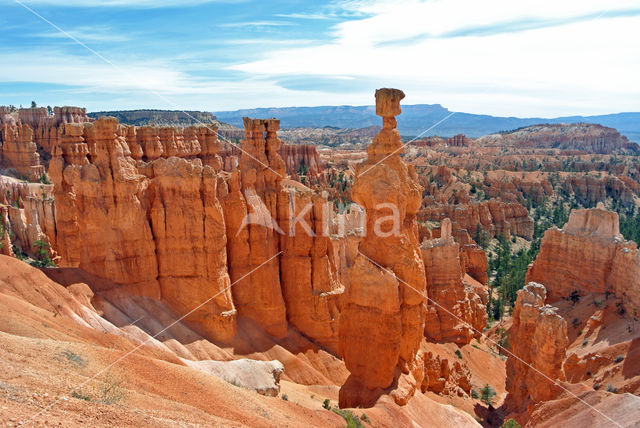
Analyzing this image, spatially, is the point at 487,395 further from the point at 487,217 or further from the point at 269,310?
the point at 487,217

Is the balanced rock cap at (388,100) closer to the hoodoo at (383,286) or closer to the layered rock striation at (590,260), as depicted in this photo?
the hoodoo at (383,286)

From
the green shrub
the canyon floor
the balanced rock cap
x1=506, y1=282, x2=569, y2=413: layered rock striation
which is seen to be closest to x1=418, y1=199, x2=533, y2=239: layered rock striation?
the canyon floor

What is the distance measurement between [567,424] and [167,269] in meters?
16.1

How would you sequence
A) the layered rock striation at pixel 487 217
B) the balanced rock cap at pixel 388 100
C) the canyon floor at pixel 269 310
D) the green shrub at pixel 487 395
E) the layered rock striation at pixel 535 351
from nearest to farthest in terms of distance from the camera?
the canyon floor at pixel 269 310
the balanced rock cap at pixel 388 100
the layered rock striation at pixel 535 351
the green shrub at pixel 487 395
the layered rock striation at pixel 487 217

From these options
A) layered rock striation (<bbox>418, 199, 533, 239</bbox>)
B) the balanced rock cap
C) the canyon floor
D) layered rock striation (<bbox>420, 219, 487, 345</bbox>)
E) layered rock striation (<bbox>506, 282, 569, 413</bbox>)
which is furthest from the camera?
layered rock striation (<bbox>418, 199, 533, 239</bbox>)

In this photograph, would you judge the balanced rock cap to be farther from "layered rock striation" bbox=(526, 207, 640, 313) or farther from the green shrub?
"layered rock striation" bbox=(526, 207, 640, 313)

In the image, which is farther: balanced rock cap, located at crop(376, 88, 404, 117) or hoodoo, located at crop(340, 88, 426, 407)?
balanced rock cap, located at crop(376, 88, 404, 117)

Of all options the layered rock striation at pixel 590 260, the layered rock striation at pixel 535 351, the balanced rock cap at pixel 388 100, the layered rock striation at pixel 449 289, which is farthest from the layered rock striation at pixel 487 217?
the balanced rock cap at pixel 388 100

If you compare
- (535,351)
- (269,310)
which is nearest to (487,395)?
(535,351)

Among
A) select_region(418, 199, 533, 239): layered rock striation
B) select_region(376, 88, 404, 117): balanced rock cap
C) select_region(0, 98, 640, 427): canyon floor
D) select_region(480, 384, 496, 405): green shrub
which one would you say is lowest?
select_region(480, 384, 496, 405): green shrub

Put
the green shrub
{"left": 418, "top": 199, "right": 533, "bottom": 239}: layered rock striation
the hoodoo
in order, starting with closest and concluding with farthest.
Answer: the hoodoo
the green shrub
{"left": 418, "top": 199, "right": 533, "bottom": 239}: layered rock striation

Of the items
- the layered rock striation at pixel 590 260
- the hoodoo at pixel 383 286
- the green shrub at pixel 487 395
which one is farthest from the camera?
the layered rock striation at pixel 590 260

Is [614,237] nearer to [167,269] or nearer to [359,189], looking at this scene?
[359,189]

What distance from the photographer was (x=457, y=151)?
163 metres
